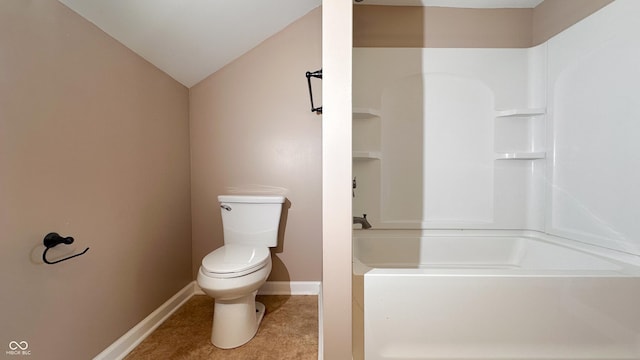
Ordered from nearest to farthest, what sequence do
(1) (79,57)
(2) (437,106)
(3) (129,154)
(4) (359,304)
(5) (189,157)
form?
1. (4) (359,304)
2. (1) (79,57)
3. (3) (129,154)
4. (2) (437,106)
5. (5) (189,157)

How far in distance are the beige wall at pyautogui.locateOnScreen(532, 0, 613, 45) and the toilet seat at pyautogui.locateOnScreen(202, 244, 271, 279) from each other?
235 centimetres

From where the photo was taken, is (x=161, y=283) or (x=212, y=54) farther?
(x=212, y=54)

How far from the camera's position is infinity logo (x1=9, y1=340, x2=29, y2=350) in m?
0.94

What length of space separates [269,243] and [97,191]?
1053mm

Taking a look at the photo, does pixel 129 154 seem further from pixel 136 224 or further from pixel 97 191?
pixel 136 224

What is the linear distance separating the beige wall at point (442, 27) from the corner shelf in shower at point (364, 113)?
501mm

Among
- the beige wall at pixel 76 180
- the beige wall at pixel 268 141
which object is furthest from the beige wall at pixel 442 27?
the beige wall at pixel 76 180

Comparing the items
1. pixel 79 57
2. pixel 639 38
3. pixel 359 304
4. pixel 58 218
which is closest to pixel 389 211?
pixel 359 304

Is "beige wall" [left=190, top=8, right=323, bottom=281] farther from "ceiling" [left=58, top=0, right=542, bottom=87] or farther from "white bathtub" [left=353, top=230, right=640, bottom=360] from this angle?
"white bathtub" [left=353, top=230, right=640, bottom=360]

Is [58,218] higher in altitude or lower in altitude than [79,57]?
lower

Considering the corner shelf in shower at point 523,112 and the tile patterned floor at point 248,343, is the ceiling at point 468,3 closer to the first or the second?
the corner shelf in shower at point 523,112

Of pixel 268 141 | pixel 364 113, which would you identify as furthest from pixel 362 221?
pixel 268 141

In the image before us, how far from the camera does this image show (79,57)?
1193 millimetres

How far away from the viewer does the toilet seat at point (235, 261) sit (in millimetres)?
1420
